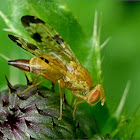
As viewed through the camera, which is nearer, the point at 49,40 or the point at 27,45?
the point at 27,45

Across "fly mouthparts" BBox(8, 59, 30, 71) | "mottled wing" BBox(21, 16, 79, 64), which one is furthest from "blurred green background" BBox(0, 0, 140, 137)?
"fly mouthparts" BBox(8, 59, 30, 71)

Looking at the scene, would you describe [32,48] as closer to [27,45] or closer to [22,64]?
[27,45]

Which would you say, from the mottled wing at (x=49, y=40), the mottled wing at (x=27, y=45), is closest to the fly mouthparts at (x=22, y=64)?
the mottled wing at (x=27, y=45)

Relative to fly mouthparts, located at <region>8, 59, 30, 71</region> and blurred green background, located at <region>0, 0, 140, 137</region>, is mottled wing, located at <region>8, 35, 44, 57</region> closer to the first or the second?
fly mouthparts, located at <region>8, 59, 30, 71</region>

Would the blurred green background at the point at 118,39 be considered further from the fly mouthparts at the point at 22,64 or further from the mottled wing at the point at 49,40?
the fly mouthparts at the point at 22,64

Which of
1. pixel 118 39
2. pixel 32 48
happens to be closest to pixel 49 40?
pixel 32 48

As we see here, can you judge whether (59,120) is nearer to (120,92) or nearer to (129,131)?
(129,131)

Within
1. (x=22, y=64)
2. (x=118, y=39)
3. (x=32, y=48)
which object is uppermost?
(x=32, y=48)
